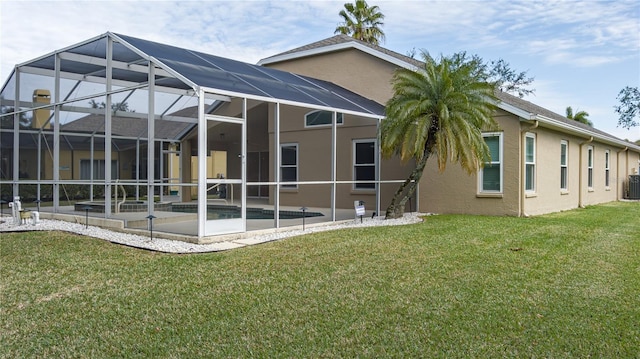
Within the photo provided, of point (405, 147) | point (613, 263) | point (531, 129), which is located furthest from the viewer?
point (531, 129)

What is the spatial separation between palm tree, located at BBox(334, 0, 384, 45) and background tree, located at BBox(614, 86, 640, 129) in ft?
53.8

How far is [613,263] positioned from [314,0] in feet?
33.7

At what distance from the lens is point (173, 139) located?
16.4 metres

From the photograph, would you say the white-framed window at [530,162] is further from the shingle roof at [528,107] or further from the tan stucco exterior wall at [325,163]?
the tan stucco exterior wall at [325,163]

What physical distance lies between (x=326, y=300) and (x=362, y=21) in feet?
86.9

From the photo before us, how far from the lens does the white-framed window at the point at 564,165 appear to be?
14960 mm

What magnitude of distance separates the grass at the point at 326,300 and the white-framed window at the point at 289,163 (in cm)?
751

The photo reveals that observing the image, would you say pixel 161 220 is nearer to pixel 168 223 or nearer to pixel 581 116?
pixel 168 223

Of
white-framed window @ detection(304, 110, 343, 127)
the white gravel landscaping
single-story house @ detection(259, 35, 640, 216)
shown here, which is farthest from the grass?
white-framed window @ detection(304, 110, 343, 127)

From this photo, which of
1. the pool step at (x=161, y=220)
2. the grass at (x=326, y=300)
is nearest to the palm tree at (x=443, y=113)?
the grass at (x=326, y=300)

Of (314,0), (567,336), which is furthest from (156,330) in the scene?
(314,0)

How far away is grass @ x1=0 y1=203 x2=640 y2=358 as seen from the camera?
378 cm

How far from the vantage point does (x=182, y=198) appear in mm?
15961

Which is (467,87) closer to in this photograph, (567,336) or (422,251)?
A: (422,251)
